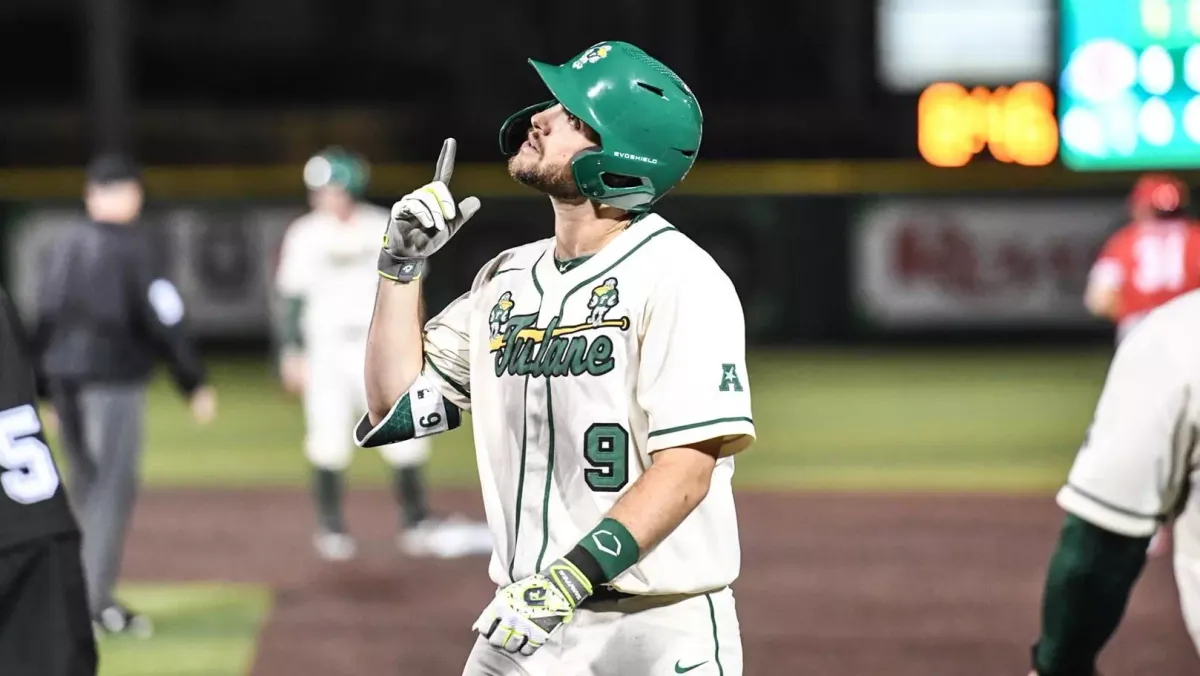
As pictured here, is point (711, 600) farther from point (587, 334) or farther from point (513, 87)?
point (513, 87)

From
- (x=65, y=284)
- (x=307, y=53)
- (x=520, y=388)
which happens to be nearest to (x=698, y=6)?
(x=307, y=53)

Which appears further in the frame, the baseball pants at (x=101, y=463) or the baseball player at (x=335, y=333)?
the baseball player at (x=335, y=333)

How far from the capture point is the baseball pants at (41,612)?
130 inches

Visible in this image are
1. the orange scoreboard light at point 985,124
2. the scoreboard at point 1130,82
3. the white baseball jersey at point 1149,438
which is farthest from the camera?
the orange scoreboard light at point 985,124

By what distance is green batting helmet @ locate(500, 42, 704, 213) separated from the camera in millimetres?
3113

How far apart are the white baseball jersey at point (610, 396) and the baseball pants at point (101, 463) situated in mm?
4482

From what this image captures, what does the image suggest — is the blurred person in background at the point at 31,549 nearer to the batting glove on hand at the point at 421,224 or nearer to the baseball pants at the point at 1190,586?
the batting glove on hand at the point at 421,224

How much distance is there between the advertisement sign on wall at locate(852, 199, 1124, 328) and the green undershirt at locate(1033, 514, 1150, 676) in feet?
58.4

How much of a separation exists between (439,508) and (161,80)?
22.7 metres

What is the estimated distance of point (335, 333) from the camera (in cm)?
928

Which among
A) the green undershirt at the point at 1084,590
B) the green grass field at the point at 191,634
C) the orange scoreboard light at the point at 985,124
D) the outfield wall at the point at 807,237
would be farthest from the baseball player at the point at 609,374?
the outfield wall at the point at 807,237

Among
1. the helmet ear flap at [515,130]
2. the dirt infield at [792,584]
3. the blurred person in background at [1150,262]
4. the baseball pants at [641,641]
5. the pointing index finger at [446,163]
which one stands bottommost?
the dirt infield at [792,584]

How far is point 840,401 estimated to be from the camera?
54.2ft

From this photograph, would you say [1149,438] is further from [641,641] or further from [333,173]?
[333,173]
